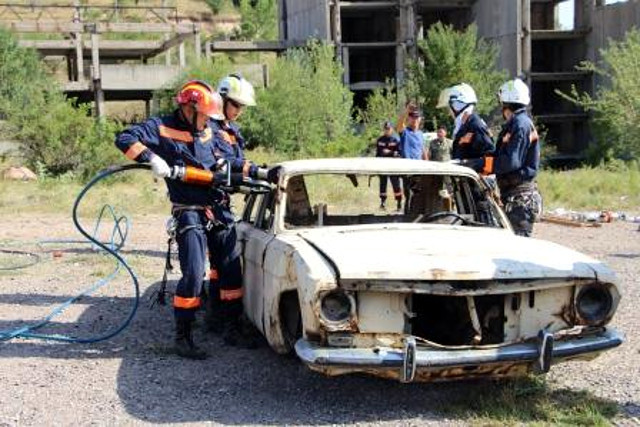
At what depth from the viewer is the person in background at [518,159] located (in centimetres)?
655

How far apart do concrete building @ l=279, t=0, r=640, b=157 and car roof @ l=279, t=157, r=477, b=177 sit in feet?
120

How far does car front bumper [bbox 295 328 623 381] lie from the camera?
163 inches

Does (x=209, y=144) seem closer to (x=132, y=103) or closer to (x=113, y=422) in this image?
(x=113, y=422)

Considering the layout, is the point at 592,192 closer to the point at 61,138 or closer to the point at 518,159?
the point at 518,159

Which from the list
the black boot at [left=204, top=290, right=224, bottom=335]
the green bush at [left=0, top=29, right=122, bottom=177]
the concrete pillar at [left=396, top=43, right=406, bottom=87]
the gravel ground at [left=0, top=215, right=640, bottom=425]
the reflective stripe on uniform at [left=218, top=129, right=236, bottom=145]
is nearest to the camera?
the gravel ground at [left=0, top=215, right=640, bottom=425]

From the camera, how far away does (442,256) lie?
4473mm

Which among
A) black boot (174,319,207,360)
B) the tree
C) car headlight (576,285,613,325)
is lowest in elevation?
black boot (174,319,207,360)

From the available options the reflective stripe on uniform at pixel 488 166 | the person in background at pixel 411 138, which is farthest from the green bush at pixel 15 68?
the reflective stripe on uniform at pixel 488 166

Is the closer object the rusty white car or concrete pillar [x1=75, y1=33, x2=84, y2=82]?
the rusty white car

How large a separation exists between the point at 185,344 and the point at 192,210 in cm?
92

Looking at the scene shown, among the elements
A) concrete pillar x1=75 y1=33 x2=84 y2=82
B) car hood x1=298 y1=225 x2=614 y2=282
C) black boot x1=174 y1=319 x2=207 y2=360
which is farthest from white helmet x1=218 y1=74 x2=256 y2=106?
concrete pillar x1=75 y1=33 x2=84 y2=82

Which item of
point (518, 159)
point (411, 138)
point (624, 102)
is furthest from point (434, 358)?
point (624, 102)

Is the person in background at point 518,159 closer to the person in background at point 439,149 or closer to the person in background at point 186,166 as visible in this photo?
the person in background at point 186,166

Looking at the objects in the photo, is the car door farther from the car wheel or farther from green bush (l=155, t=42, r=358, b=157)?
green bush (l=155, t=42, r=358, b=157)
